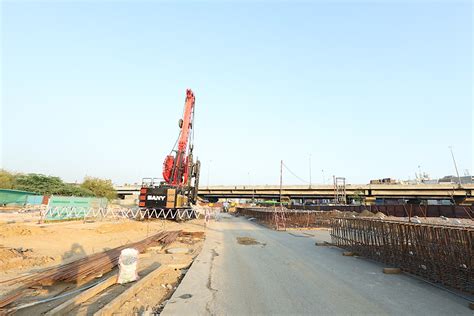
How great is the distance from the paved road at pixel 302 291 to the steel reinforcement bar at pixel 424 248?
46 cm

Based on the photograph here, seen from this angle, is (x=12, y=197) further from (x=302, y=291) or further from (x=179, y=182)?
(x=302, y=291)

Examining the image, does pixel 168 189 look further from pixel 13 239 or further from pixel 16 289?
pixel 16 289

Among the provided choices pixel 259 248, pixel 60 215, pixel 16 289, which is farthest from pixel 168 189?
pixel 16 289

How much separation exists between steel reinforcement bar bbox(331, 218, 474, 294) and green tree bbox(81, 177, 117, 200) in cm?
6758

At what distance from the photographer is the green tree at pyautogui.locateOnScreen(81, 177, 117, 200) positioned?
67.4 meters

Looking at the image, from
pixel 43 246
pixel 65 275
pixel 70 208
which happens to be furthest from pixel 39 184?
pixel 65 275

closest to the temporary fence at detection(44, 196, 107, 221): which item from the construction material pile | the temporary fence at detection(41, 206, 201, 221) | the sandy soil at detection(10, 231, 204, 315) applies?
the temporary fence at detection(41, 206, 201, 221)

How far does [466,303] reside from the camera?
19.0 feet

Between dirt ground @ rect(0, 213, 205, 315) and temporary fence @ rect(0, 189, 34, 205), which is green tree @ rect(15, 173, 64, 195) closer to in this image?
temporary fence @ rect(0, 189, 34, 205)

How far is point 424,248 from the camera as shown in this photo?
7883 millimetres

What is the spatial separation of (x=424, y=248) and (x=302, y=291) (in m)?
4.17

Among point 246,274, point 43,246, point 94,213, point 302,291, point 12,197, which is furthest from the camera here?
point 12,197

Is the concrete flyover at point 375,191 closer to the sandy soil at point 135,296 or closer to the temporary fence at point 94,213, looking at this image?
the temporary fence at point 94,213

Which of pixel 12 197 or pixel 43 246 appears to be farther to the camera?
pixel 12 197
